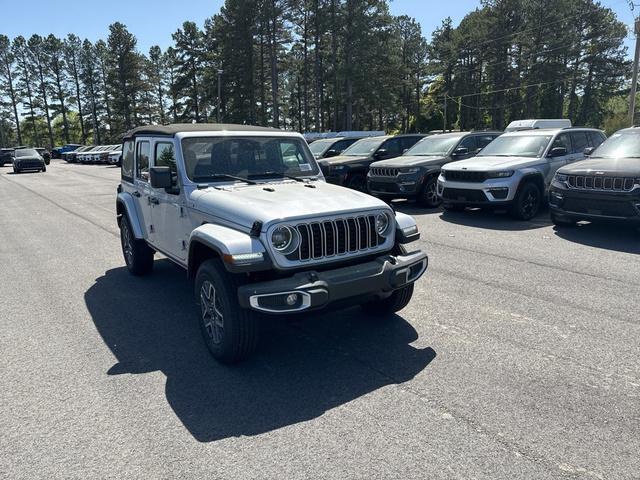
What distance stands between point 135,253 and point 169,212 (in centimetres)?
165

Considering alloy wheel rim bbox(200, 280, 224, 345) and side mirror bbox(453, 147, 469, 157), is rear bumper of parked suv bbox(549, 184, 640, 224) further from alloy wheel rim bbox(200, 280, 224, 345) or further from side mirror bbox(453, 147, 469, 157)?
alloy wheel rim bbox(200, 280, 224, 345)

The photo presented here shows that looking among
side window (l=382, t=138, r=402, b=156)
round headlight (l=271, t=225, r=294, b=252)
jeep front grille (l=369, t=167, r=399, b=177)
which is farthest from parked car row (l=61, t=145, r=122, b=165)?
round headlight (l=271, t=225, r=294, b=252)

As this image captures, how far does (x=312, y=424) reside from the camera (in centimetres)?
319

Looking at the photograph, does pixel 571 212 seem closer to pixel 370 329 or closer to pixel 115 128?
pixel 370 329

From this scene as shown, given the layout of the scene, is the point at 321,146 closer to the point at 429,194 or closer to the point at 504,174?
the point at 429,194

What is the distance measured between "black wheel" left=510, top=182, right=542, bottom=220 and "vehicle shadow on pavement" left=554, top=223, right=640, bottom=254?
881 millimetres

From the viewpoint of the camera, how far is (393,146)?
48.6 feet

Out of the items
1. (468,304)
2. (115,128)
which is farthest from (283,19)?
(468,304)

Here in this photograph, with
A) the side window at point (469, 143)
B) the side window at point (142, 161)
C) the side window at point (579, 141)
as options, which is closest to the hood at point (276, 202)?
the side window at point (142, 161)

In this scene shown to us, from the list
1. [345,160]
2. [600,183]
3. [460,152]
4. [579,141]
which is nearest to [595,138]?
[579,141]

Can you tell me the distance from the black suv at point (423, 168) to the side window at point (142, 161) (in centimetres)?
709

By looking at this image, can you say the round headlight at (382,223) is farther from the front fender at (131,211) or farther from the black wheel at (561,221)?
the black wheel at (561,221)

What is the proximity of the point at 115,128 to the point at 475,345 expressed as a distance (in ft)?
263

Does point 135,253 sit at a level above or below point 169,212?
below
